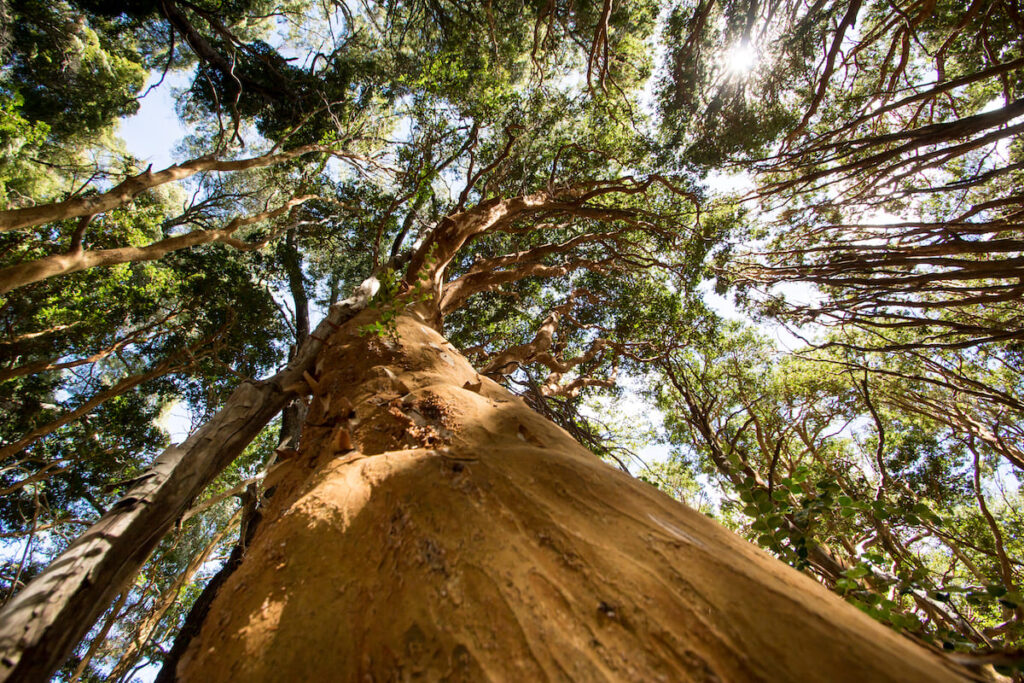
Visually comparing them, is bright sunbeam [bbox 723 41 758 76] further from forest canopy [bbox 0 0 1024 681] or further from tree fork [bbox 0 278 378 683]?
tree fork [bbox 0 278 378 683]

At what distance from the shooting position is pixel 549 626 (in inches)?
31.4

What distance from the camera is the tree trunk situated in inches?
28.3

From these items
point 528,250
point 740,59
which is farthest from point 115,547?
point 740,59

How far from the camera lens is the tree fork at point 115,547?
47.8 inches

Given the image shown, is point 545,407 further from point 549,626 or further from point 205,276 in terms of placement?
point 205,276

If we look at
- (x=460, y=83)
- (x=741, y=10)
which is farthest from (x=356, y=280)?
(x=741, y=10)

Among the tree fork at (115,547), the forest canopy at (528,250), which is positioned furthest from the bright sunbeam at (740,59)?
the tree fork at (115,547)

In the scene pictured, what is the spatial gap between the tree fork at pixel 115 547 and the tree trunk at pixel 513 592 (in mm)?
585

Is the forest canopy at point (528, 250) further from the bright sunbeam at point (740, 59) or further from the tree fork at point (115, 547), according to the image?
the tree fork at point (115, 547)

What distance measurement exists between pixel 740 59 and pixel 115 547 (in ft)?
28.3

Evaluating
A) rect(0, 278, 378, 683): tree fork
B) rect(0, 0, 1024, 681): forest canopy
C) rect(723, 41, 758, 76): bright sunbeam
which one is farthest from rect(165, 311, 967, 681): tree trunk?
rect(723, 41, 758, 76): bright sunbeam

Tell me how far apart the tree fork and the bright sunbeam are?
24.9 ft

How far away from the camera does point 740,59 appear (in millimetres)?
6355

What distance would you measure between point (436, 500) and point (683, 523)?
26.0 inches
